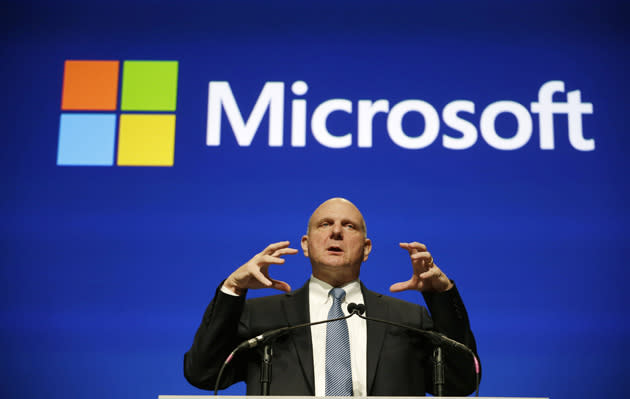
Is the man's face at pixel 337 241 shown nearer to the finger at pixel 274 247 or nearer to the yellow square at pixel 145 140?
the finger at pixel 274 247

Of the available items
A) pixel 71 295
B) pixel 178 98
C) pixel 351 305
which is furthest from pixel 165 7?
pixel 351 305

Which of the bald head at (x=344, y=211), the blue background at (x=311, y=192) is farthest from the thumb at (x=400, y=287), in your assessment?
the blue background at (x=311, y=192)

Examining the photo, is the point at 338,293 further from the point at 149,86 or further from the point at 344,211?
the point at 149,86

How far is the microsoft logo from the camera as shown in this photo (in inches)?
140

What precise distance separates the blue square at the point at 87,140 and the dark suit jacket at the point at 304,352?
1.47 m

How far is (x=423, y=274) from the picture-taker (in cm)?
223

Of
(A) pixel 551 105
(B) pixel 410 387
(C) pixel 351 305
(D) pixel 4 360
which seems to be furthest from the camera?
(A) pixel 551 105

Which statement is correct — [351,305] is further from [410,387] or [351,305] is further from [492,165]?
[492,165]

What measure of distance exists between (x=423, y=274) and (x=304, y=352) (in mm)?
470

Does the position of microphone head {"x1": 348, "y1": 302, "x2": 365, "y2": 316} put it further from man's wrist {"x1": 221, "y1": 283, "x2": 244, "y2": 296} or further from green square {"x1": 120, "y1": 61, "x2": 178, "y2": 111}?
green square {"x1": 120, "y1": 61, "x2": 178, "y2": 111}

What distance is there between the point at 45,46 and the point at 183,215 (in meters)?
1.19

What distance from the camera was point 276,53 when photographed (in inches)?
146

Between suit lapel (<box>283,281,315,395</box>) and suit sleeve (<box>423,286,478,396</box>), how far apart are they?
42 centimetres

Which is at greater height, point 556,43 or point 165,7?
point 165,7
